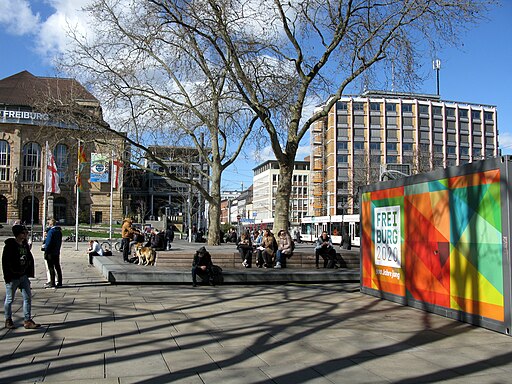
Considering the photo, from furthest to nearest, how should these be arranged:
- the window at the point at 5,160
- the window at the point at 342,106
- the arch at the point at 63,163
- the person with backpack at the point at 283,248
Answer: the window at the point at 342,106, the window at the point at 5,160, the arch at the point at 63,163, the person with backpack at the point at 283,248

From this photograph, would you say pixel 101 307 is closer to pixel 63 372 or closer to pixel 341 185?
pixel 63 372

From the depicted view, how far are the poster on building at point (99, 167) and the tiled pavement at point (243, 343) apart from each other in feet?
43.0

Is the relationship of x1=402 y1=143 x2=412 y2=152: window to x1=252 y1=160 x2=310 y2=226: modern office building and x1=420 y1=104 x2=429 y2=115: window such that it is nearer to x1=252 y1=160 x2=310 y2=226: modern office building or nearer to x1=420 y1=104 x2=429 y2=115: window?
x1=420 y1=104 x2=429 y2=115: window

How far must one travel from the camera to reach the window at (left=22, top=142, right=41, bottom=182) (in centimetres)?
9362

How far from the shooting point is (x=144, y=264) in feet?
61.9

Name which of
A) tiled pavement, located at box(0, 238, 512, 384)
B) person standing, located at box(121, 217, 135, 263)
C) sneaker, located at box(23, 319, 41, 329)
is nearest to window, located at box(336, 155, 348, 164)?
person standing, located at box(121, 217, 135, 263)

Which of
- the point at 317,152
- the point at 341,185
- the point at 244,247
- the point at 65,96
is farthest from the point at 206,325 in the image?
the point at 317,152

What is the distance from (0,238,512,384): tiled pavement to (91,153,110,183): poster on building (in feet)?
43.0

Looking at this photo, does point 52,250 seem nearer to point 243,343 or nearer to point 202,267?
point 202,267

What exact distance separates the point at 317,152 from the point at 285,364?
9989 centimetres

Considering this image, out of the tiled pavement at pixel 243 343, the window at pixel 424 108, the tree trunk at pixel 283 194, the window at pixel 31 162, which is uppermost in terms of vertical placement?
the window at pixel 424 108

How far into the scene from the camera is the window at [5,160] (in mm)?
91500

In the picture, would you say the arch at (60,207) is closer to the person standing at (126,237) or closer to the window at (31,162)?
the window at (31,162)

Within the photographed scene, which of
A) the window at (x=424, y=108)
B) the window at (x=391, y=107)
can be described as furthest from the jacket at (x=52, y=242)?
the window at (x=424, y=108)
